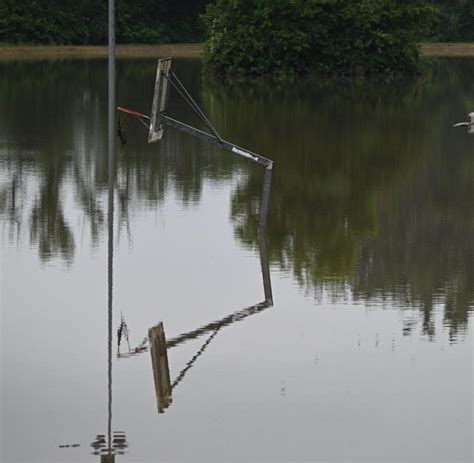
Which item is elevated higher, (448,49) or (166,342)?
(166,342)

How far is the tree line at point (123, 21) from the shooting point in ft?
219

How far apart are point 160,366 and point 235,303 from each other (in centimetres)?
246

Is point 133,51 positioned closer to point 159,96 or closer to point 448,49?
point 448,49

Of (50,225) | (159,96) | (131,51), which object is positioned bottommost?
(131,51)

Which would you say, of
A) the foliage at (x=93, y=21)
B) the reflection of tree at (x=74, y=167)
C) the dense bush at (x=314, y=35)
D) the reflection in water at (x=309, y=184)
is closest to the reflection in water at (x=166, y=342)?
the reflection in water at (x=309, y=184)

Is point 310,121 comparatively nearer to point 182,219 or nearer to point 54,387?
point 182,219

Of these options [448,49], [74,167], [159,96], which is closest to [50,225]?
[159,96]

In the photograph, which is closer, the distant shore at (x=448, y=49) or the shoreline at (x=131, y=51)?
the shoreline at (x=131, y=51)

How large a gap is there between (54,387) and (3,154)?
1472cm

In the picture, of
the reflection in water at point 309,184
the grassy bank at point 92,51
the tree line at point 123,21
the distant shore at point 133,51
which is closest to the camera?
the reflection in water at point 309,184

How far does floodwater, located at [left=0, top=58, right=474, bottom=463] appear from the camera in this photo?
29.3 ft

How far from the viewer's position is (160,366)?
34.6 ft

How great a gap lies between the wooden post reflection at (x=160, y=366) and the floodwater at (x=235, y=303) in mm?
32

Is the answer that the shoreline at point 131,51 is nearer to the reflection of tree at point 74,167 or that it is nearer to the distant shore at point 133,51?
the distant shore at point 133,51
